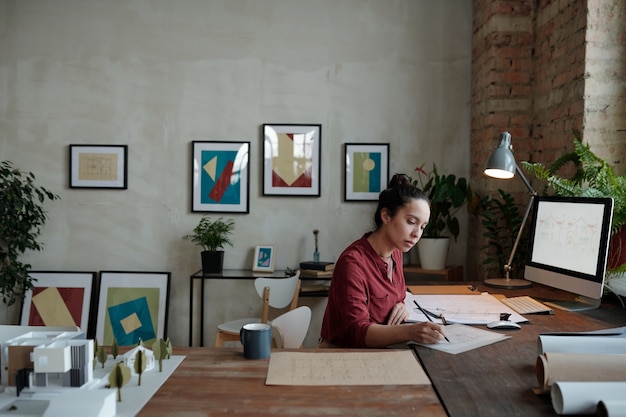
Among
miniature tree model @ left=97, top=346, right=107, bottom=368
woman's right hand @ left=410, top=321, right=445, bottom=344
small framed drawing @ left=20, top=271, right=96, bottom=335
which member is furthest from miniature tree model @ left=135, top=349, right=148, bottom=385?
small framed drawing @ left=20, top=271, right=96, bottom=335

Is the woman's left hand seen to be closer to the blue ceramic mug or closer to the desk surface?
the desk surface

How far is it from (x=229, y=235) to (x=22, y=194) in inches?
60.6

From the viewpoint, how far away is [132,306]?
438cm

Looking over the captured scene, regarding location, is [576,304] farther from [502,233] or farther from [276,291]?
[276,291]

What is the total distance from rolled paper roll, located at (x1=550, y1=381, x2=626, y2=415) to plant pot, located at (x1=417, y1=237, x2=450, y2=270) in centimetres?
275

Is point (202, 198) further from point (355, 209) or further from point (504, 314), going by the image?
point (504, 314)

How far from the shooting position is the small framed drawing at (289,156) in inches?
173

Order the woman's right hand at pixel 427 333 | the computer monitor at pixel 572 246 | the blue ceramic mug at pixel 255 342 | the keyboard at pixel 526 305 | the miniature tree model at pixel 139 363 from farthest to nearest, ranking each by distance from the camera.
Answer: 1. the keyboard at pixel 526 305
2. the computer monitor at pixel 572 246
3. the woman's right hand at pixel 427 333
4. the blue ceramic mug at pixel 255 342
5. the miniature tree model at pixel 139 363

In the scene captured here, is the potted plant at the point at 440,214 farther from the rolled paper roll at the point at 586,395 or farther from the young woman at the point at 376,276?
the rolled paper roll at the point at 586,395

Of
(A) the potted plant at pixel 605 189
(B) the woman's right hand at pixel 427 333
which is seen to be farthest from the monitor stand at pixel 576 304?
(B) the woman's right hand at pixel 427 333

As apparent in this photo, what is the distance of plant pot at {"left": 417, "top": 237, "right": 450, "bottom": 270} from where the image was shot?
4.10 meters

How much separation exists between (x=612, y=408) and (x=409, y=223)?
3.99ft

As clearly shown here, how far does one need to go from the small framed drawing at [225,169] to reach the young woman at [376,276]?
2.05 meters

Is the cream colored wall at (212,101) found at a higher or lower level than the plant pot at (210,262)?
higher
